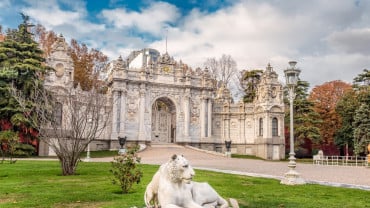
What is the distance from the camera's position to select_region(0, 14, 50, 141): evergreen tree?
24.0 m

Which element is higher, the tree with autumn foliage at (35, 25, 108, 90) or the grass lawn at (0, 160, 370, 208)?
the tree with autumn foliage at (35, 25, 108, 90)

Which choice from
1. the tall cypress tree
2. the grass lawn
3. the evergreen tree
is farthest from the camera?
the tall cypress tree

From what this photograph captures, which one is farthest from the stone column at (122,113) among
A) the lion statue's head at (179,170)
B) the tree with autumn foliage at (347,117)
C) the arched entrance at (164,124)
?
the lion statue's head at (179,170)

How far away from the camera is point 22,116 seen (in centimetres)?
2392

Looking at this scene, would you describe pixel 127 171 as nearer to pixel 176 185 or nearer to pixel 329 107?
pixel 176 185

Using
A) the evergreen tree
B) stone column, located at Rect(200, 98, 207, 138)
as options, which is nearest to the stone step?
stone column, located at Rect(200, 98, 207, 138)

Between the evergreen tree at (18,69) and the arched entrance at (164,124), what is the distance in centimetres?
1401

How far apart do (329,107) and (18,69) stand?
34.8 m

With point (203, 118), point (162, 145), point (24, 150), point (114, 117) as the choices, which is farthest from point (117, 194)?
point (203, 118)

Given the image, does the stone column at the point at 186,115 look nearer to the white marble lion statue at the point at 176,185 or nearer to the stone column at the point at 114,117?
the stone column at the point at 114,117

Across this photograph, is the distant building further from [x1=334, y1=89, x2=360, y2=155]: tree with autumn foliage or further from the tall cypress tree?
[x1=334, y1=89, x2=360, y2=155]: tree with autumn foliage

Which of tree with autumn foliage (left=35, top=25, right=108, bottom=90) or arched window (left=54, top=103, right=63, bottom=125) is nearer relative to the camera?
arched window (left=54, top=103, right=63, bottom=125)

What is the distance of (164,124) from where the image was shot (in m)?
38.3

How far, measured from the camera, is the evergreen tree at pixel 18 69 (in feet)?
78.8
